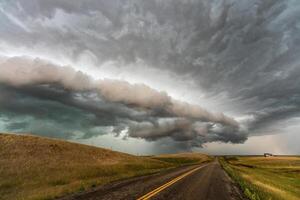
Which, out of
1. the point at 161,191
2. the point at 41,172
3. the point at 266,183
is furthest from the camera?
the point at 266,183

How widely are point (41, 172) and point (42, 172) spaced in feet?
0.33

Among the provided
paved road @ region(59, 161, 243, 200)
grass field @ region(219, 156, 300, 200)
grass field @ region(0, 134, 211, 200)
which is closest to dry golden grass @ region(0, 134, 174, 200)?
grass field @ region(0, 134, 211, 200)

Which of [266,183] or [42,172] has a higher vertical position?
[42,172]

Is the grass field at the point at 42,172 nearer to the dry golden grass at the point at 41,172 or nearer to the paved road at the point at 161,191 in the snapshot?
the dry golden grass at the point at 41,172

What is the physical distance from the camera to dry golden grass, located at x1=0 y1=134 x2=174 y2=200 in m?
17.4

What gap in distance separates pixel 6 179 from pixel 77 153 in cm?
2105

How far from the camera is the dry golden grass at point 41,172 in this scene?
1739 cm

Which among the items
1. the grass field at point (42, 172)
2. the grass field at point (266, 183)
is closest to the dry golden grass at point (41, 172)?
the grass field at point (42, 172)

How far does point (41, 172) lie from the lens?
26016mm

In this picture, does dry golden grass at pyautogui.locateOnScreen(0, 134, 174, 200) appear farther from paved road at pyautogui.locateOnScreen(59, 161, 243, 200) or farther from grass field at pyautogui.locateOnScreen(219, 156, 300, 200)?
grass field at pyautogui.locateOnScreen(219, 156, 300, 200)

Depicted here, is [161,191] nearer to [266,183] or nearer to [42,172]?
[42,172]

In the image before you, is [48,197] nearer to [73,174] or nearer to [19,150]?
[73,174]

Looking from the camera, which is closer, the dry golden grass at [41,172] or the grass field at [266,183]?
the dry golden grass at [41,172]

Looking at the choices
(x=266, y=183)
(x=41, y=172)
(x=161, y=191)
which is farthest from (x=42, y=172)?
(x=266, y=183)
